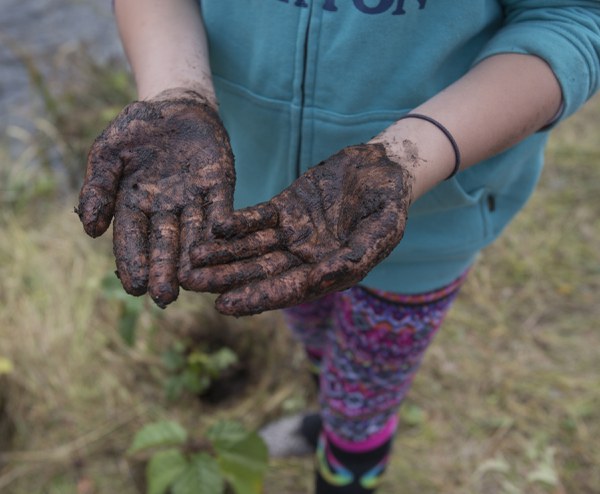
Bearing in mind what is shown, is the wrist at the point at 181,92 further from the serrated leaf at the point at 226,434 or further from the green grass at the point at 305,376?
the green grass at the point at 305,376

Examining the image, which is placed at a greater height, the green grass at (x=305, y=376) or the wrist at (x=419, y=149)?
the wrist at (x=419, y=149)

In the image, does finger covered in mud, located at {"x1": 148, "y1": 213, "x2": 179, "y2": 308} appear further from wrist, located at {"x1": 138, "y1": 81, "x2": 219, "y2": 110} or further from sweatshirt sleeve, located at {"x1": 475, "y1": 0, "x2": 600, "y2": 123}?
sweatshirt sleeve, located at {"x1": 475, "y1": 0, "x2": 600, "y2": 123}

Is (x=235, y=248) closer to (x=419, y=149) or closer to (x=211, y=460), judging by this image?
(x=419, y=149)

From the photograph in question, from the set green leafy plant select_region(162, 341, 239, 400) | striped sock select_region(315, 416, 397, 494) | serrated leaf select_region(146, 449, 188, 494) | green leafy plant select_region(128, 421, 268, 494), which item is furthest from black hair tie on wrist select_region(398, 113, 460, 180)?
green leafy plant select_region(162, 341, 239, 400)

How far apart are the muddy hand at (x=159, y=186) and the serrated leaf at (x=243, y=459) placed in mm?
752

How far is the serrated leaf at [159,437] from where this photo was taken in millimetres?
1442

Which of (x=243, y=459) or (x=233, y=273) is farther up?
(x=233, y=273)

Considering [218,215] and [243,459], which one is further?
[243,459]

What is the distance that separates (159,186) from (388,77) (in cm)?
40

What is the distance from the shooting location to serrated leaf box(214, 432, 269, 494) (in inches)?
56.1

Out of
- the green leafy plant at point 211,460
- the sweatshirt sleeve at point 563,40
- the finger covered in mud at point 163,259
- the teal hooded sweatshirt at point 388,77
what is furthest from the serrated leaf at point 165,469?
the sweatshirt sleeve at point 563,40

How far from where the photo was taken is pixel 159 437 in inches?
57.4

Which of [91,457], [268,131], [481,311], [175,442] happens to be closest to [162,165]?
[268,131]

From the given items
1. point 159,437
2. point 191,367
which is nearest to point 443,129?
point 159,437
